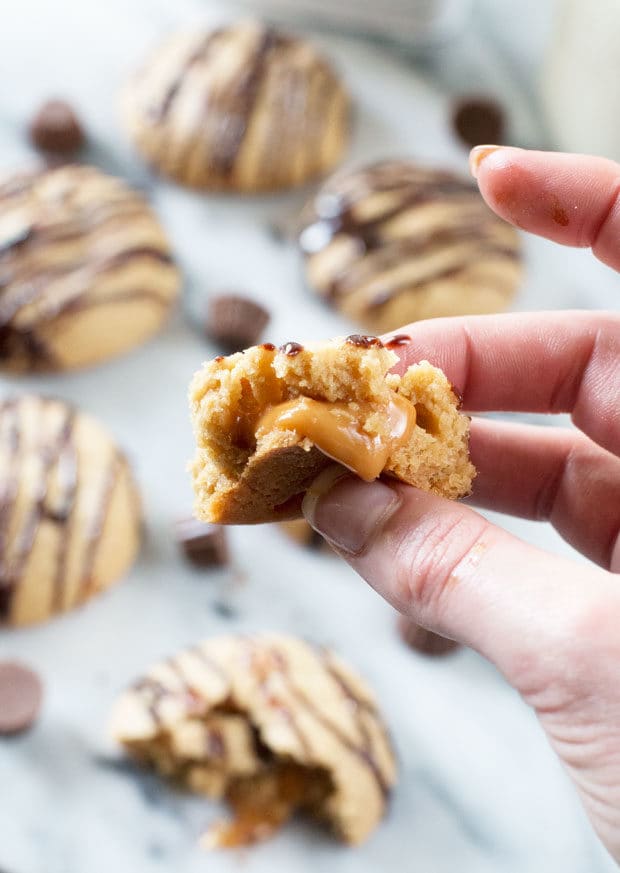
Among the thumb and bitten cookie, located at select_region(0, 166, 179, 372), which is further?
bitten cookie, located at select_region(0, 166, 179, 372)

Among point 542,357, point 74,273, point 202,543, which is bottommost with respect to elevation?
point 202,543

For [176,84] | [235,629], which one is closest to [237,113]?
[176,84]

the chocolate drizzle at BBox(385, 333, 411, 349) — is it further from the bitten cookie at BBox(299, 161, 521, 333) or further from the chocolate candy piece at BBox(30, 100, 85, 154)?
the chocolate candy piece at BBox(30, 100, 85, 154)

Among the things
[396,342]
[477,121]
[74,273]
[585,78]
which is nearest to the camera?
[396,342]

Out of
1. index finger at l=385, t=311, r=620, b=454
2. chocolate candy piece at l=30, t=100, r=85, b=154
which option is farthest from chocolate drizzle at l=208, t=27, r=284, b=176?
index finger at l=385, t=311, r=620, b=454

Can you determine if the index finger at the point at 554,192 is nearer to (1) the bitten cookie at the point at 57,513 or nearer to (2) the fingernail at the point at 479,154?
(2) the fingernail at the point at 479,154

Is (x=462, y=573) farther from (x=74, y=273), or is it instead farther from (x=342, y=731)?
(x=74, y=273)

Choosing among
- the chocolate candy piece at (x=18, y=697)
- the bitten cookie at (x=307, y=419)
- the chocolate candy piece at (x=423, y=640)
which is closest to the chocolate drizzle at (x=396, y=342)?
the bitten cookie at (x=307, y=419)
